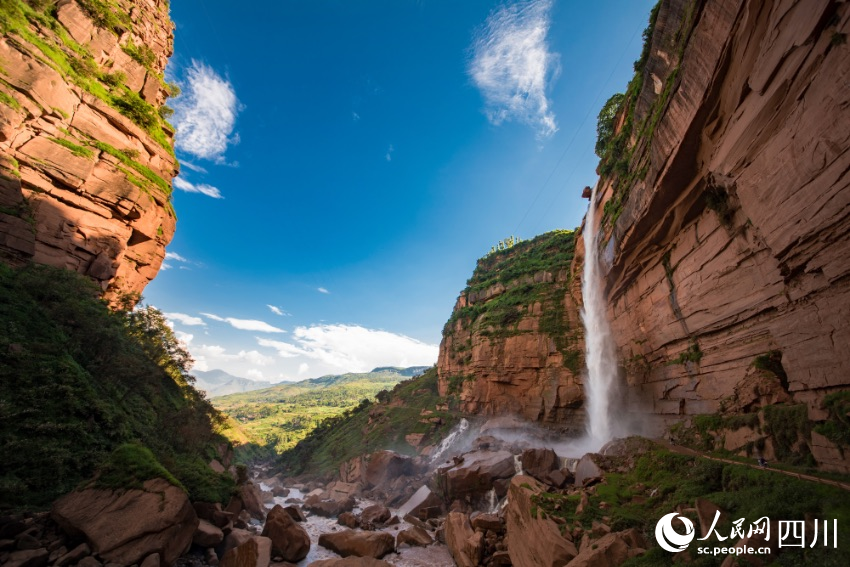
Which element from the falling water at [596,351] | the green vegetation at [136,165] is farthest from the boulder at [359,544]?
the green vegetation at [136,165]

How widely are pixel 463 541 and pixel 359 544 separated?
5433 mm

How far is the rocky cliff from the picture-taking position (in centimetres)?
827

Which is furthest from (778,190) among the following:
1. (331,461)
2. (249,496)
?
(331,461)

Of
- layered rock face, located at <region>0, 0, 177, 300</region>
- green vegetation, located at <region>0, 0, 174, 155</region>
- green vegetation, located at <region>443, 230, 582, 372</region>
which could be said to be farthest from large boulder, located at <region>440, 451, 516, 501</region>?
green vegetation, located at <region>0, 0, 174, 155</region>

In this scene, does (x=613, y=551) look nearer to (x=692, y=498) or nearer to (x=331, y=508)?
(x=692, y=498)

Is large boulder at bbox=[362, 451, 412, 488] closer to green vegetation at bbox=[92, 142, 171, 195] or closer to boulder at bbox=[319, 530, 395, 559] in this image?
boulder at bbox=[319, 530, 395, 559]

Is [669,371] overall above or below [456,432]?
above

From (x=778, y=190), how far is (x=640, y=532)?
35.5 feet

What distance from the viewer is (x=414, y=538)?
1684 centimetres

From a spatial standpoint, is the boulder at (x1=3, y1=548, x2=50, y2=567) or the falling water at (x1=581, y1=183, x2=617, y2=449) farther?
the falling water at (x1=581, y1=183, x2=617, y2=449)

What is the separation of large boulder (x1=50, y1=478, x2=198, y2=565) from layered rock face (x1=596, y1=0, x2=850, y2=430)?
18912 mm

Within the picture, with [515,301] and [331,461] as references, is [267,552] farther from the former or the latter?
[331,461]

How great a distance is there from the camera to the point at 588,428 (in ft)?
100

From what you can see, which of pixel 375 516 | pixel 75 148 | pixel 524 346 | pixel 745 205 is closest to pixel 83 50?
pixel 75 148
